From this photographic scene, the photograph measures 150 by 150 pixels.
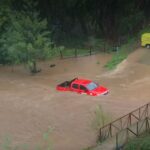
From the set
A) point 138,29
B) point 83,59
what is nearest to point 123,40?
point 138,29

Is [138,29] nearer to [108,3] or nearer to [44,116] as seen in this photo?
[108,3]

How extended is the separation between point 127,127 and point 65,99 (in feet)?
24.6

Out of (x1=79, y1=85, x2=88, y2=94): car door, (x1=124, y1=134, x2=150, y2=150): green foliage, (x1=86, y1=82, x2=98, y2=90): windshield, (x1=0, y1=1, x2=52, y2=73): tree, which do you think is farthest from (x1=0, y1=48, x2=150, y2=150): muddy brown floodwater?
(x1=124, y1=134, x2=150, y2=150): green foliage

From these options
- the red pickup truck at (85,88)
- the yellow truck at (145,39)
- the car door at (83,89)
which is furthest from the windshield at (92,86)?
the yellow truck at (145,39)

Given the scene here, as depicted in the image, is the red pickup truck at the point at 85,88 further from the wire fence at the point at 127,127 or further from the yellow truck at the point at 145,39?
the yellow truck at the point at 145,39

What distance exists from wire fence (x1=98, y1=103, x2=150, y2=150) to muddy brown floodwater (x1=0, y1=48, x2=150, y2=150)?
0.78 m

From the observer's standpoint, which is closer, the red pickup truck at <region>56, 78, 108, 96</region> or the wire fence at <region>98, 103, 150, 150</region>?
the wire fence at <region>98, 103, 150, 150</region>

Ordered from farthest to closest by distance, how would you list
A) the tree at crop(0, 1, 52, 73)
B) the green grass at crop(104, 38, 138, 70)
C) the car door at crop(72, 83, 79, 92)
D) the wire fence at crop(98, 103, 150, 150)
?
the green grass at crop(104, 38, 138, 70) < the tree at crop(0, 1, 52, 73) < the car door at crop(72, 83, 79, 92) < the wire fence at crop(98, 103, 150, 150)

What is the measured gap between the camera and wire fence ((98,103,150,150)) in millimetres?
24984

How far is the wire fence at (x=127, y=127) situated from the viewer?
2498cm

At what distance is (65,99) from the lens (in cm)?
3309

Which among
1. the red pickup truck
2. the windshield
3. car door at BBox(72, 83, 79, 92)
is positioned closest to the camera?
the red pickup truck

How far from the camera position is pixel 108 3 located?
51938mm

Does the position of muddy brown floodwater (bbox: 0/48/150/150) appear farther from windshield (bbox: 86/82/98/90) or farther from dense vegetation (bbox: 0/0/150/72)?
dense vegetation (bbox: 0/0/150/72)
